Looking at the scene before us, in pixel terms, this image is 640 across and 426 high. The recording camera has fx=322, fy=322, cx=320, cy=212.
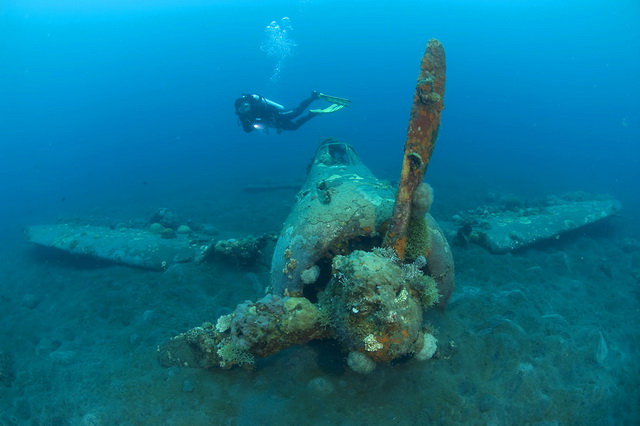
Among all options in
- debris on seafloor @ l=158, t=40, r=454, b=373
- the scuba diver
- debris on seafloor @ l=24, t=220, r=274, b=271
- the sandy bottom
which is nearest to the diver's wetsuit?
the scuba diver

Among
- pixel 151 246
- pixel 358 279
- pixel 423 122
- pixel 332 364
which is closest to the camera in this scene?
pixel 358 279

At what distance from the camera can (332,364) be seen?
4.04 m

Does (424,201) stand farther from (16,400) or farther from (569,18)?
(569,18)

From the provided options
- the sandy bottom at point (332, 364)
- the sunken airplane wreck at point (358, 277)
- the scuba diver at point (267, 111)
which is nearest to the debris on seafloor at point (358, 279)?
the sunken airplane wreck at point (358, 277)

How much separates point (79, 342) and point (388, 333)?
606cm

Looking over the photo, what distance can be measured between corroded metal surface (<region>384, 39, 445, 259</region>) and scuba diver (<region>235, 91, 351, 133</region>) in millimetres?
9135

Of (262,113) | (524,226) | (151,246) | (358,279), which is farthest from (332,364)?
(262,113)

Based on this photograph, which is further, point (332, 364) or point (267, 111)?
point (267, 111)

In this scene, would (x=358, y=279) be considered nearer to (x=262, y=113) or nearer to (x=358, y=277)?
(x=358, y=277)

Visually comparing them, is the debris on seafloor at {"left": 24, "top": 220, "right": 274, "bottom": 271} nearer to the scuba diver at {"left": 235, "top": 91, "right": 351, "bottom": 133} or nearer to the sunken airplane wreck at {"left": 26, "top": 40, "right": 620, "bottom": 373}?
the sunken airplane wreck at {"left": 26, "top": 40, "right": 620, "bottom": 373}

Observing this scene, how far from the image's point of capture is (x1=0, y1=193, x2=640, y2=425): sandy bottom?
12.0 feet

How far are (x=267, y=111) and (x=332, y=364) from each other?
A: 12.5 meters

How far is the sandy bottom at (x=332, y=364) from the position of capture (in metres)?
3.67

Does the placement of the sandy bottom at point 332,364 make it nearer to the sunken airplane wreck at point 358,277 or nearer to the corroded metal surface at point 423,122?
the sunken airplane wreck at point 358,277
